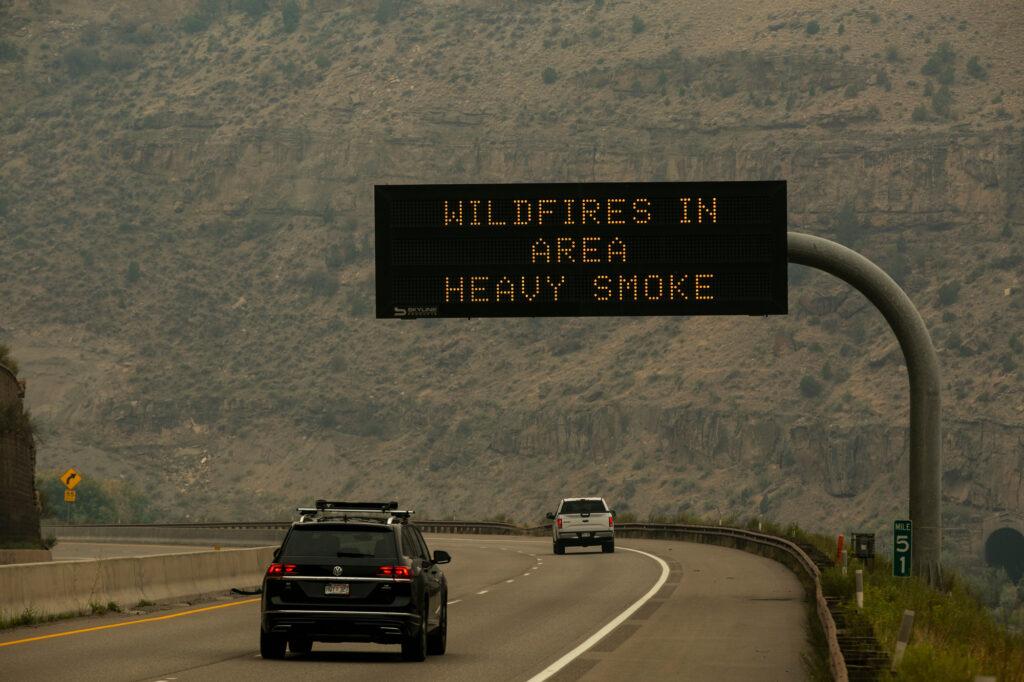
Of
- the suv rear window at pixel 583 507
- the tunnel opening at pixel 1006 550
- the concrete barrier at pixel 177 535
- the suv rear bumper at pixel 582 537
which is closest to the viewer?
the suv rear bumper at pixel 582 537

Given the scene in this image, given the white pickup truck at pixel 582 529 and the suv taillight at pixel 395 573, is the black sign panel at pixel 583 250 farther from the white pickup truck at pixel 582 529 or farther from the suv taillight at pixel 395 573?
the white pickup truck at pixel 582 529

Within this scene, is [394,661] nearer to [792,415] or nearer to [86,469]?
[792,415]

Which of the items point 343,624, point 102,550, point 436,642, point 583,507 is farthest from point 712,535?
point 343,624

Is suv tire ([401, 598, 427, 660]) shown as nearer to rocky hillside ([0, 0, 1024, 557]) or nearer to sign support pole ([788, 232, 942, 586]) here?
sign support pole ([788, 232, 942, 586])

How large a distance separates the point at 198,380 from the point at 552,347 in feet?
103

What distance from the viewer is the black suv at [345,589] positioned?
59.9 ft

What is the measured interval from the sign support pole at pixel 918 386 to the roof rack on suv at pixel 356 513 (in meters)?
11.1

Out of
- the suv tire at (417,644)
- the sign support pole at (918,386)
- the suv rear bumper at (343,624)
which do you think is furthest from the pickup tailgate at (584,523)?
the suv rear bumper at (343,624)

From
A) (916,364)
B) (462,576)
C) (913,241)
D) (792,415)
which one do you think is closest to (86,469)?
(792,415)

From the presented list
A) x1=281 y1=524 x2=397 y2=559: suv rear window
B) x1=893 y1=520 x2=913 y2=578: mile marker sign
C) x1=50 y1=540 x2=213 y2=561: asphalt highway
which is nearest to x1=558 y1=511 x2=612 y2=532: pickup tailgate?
x1=50 y1=540 x2=213 y2=561: asphalt highway

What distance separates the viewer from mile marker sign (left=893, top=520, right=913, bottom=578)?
29266 mm

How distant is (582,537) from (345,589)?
34.7 metres

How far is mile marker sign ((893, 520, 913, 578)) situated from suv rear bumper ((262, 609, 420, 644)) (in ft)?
42.6

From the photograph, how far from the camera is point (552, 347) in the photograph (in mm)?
152875
